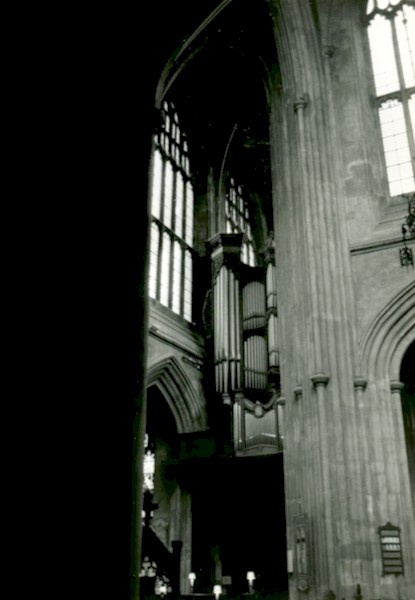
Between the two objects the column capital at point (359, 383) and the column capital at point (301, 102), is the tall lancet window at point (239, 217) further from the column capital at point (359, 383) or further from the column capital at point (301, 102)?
the column capital at point (359, 383)

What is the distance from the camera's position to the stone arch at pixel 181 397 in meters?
17.7

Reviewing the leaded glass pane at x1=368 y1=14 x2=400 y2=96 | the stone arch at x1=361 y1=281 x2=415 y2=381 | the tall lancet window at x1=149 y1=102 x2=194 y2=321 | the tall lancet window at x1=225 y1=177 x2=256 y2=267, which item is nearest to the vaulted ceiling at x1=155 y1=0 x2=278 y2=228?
the tall lancet window at x1=225 y1=177 x2=256 y2=267

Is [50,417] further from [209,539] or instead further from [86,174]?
[209,539]

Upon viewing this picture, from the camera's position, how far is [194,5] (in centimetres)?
290

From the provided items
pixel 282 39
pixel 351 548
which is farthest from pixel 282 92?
pixel 351 548

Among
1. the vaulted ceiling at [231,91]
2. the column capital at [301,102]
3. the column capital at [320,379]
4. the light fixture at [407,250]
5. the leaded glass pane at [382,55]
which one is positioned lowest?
the column capital at [320,379]

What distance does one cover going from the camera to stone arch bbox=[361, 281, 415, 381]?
11109 mm

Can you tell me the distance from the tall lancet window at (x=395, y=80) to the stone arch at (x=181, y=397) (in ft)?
26.8

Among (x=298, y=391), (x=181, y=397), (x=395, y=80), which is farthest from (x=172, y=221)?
(x=298, y=391)

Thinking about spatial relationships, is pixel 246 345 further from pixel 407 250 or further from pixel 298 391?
pixel 407 250

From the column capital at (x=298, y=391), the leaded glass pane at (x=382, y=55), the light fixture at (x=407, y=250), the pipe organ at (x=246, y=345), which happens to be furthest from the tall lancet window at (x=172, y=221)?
→ the light fixture at (x=407, y=250)

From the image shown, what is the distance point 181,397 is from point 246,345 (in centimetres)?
249

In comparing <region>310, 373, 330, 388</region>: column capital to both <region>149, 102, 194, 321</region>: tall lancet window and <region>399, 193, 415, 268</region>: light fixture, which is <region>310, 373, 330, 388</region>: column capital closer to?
<region>399, 193, 415, 268</region>: light fixture

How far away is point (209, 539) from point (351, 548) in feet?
27.8
